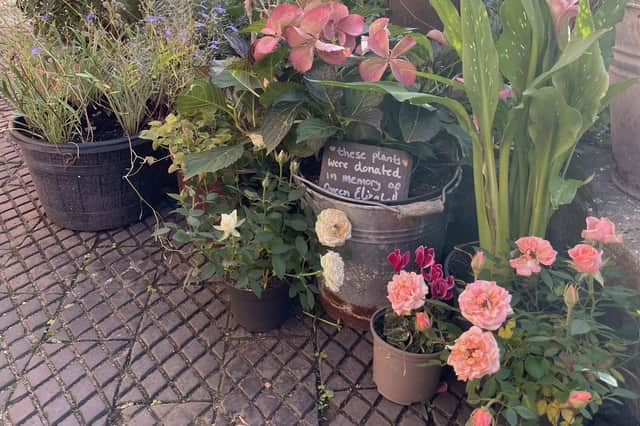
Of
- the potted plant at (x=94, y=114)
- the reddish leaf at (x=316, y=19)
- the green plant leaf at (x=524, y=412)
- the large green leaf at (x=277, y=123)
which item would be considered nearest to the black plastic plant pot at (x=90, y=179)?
the potted plant at (x=94, y=114)

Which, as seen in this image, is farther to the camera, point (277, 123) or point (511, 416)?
point (277, 123)

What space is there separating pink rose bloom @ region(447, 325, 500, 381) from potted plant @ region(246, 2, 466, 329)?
42cm

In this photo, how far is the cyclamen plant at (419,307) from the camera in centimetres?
133

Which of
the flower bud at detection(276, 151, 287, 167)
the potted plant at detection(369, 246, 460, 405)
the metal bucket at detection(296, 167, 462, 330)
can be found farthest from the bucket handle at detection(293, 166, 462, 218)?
the flower bud at detection(276, 151, 287, 167)

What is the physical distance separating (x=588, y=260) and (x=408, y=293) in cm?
41

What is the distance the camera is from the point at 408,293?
1.33 meters

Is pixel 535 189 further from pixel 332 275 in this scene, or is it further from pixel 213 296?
pixel 213 296

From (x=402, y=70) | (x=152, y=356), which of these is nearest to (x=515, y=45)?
(x=402, y=70)

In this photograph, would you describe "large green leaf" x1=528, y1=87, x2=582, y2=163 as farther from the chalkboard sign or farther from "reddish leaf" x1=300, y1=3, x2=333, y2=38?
"reddish leaf" x1=300, y1=3, x2=333, y2=38

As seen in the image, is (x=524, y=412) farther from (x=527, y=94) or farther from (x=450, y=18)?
(x=450, y=18)

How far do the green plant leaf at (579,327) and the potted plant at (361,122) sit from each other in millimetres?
454

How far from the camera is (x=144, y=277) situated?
2141 millimetres

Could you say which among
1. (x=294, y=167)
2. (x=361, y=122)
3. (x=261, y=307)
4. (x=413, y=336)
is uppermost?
(x=361, y=122)

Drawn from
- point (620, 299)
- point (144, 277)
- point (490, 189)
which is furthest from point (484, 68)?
point (144, 277)
